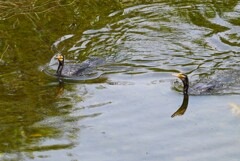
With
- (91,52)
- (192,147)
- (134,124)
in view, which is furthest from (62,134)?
(91,52)

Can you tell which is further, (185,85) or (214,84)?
(214,84)

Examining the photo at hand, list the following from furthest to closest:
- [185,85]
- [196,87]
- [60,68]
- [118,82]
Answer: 1. [60,68]
2. [118,82]
3. [196,87]
4. [185,85]

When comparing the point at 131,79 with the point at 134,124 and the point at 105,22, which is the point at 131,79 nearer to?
the point at 134,124

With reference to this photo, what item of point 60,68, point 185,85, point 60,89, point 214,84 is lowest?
point 214,84

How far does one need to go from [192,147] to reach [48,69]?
13.0 ft

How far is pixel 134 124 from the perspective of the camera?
897 cm

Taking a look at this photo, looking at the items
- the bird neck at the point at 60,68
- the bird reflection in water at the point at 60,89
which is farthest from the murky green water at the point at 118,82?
the bird neck at the point at 60,68

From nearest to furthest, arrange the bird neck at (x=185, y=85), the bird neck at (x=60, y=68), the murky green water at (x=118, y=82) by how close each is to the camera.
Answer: the murky green water at (x=118, y=82)
the bird neck at (x=185, y=85)
the bird neck at (x=60, y=68)

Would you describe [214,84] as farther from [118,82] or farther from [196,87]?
[118,82]

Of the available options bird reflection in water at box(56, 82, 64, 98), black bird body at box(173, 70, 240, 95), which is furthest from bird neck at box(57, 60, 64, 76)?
black bird body at box(173, 70, 240, 95)

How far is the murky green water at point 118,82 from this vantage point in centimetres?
840

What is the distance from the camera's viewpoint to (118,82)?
10.6 m

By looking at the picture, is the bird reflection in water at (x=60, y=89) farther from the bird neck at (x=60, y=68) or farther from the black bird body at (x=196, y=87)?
the black bird body at (x=196, y=87)

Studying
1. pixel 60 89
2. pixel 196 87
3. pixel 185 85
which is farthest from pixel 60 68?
pixel 196 87
